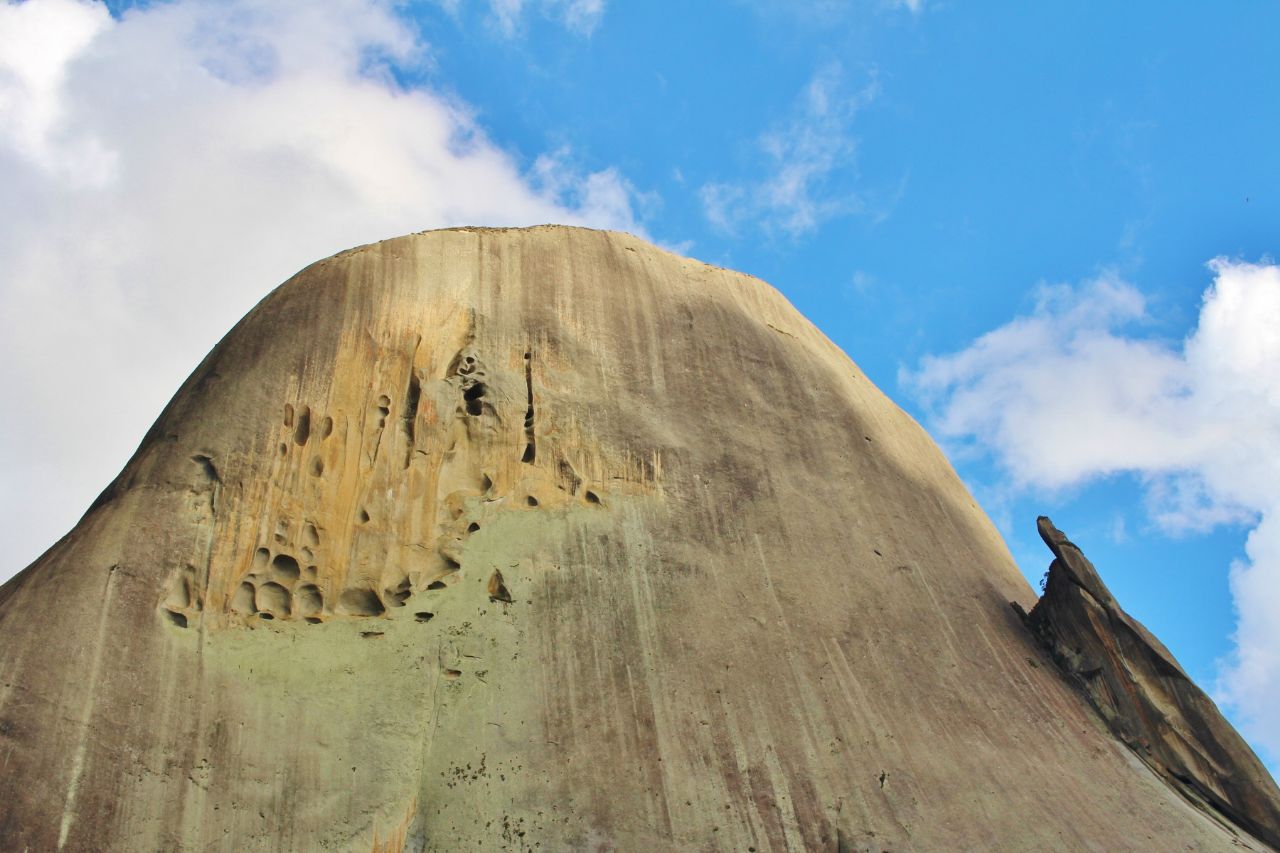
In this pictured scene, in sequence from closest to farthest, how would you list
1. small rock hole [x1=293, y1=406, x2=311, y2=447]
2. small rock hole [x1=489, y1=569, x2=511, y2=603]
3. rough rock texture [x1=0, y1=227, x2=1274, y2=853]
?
rough rock texture [x1=0, y1=227, x2=1274, y2=853] < small rock hole [x1=489, y1=569, x2=511, y2=603] < small rock hole [x1=293, y1=406, x2=311, y2=447]

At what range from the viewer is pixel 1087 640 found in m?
17.6

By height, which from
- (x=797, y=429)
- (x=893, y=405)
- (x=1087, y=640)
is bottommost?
(x=1087, y=640)

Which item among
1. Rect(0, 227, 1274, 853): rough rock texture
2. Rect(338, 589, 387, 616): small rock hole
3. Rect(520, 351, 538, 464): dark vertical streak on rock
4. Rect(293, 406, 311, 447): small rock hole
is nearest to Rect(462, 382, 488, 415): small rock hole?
Rect(0, 227, 1274, 853): rough rock texture

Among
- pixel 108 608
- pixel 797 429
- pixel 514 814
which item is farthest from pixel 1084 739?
pixel 108 608

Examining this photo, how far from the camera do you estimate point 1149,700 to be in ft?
55.4

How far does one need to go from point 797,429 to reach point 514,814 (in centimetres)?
814

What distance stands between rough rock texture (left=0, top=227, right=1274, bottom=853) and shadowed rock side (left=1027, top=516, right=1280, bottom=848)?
0.45 meters

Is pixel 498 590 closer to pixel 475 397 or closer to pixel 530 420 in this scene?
pixel 530 420

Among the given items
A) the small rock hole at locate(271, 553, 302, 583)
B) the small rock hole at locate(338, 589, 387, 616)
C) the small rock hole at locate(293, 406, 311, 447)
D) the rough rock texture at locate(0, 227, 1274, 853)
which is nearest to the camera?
the rough rock texture at locate(0, 227, 1274, 853)

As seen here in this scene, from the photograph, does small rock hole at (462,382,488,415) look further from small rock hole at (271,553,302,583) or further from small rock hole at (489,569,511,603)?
small rock hole at (271,553,302,583)

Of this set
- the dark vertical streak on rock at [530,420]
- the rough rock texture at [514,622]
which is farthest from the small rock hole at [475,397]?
the dark vertical streak on rock at [530,420]

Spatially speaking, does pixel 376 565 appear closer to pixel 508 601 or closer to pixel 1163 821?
pixel 508 601

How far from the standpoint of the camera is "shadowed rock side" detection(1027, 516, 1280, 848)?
53.0 ft

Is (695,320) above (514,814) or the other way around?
above
